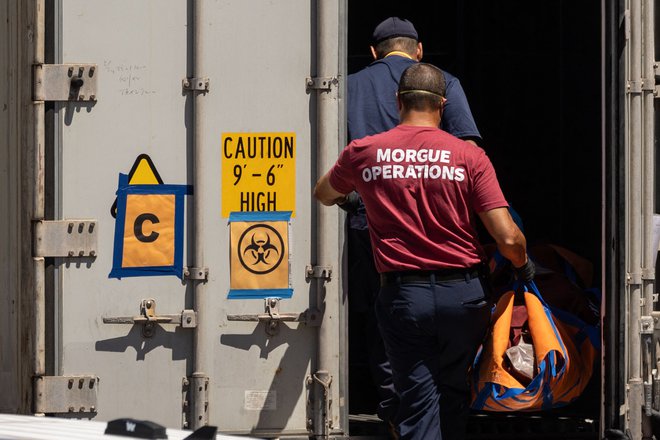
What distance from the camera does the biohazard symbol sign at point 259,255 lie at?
552 centimetres

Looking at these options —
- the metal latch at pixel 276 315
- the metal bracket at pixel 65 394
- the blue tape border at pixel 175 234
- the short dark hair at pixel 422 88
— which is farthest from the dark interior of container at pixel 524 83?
the short dark hair at pixel 422 88

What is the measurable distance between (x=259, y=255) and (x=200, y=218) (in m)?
0.30

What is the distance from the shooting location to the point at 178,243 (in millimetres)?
5500

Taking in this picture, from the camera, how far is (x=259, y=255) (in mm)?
5539

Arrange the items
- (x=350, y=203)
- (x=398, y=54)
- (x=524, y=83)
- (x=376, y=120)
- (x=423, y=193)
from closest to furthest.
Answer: (x=423, y=193)
(x=350, y=203)
(x=376, y=120)
(x=398, y=54)
(x=524, y=83)

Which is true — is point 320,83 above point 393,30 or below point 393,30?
below

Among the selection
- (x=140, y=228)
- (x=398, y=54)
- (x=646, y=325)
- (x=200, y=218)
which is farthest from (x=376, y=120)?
(x=646, y=325)

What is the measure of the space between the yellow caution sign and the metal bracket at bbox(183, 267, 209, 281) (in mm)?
253

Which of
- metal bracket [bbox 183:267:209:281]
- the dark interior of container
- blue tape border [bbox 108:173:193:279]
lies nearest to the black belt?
metal bracket [bbox 183:267:209:281]

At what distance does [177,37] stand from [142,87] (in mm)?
261

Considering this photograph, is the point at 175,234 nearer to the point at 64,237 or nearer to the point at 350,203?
the point at 64,237

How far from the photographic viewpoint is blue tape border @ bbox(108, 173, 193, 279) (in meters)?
5.49

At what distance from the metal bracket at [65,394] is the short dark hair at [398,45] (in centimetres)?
195

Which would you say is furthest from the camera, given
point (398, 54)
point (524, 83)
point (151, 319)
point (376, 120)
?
point (524, 83)
